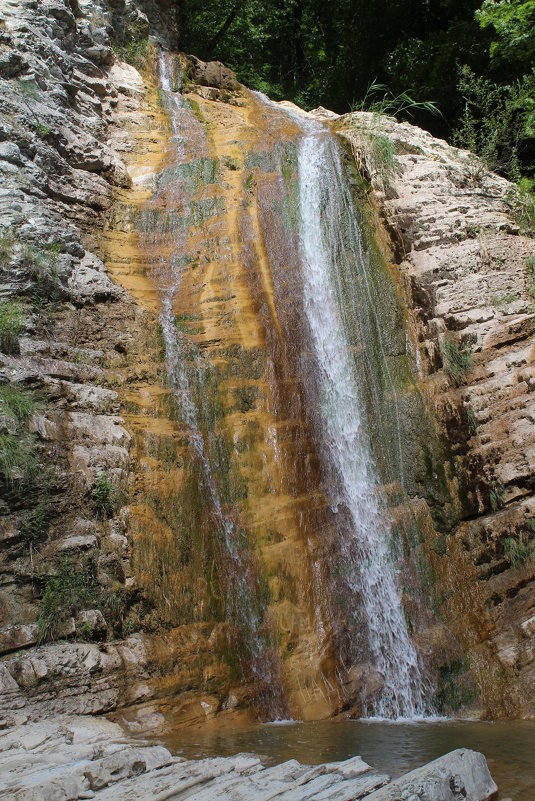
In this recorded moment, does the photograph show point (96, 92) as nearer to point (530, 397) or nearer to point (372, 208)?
point (372, 208)

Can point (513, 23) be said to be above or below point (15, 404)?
above

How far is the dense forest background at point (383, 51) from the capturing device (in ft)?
37.9

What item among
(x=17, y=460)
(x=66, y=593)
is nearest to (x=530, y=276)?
(x=17, y=460)

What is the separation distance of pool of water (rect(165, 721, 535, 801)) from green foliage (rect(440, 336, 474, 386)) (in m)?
3.27

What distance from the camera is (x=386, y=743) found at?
16.1 ft

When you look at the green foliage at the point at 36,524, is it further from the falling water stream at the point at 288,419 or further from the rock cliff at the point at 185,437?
the falling water stream at the point at 288,419

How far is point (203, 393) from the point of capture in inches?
290

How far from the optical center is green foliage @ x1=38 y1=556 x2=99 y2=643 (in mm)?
5527

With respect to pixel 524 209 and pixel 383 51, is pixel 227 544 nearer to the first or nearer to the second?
pixel 524 209

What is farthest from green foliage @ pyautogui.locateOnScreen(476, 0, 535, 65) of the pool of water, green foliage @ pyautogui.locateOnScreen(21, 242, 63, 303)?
the pool of water

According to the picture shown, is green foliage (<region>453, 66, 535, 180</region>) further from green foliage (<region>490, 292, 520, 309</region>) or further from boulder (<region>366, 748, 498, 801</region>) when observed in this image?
boulder (<region>366, 748, 498, 801</region>)

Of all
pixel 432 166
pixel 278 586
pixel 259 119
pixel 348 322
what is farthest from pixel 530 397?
pixel 259 119

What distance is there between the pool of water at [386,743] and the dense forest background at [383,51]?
8.34 meters

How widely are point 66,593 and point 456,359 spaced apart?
441 centimetres
